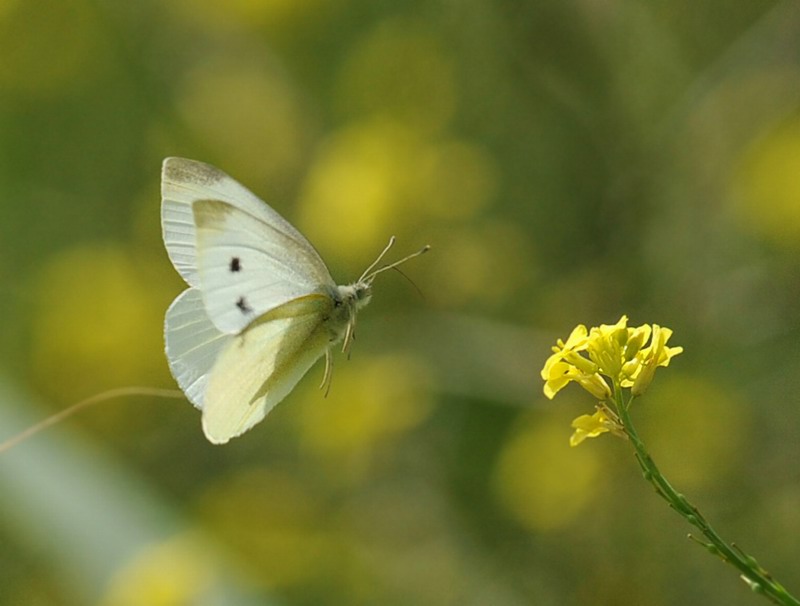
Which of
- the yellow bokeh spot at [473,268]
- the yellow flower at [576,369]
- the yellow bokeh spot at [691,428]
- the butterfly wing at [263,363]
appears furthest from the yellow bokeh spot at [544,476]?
the yellow flower at [576,369]

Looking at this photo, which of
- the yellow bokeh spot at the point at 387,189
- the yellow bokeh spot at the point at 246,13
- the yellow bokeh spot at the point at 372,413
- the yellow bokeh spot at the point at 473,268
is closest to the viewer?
the yellow bokeh spot at the point at 372,413

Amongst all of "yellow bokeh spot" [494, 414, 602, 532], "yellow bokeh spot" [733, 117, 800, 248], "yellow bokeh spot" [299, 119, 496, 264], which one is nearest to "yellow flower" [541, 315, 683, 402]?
"yellow bokeh spot" [494, 414, 602, 532]

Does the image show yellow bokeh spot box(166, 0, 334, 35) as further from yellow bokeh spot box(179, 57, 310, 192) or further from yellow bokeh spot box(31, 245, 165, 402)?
yellow bokeh spot box(31, 245, 165, 402)

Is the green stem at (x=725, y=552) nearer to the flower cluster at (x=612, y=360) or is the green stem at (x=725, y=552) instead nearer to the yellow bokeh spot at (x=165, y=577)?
the flower cluster at (x=612, y=360)

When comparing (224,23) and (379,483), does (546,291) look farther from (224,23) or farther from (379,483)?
(224,23)

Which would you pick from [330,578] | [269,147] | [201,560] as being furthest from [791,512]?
[269,147]

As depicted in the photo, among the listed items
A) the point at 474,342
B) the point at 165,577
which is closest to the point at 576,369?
the point at 165,577

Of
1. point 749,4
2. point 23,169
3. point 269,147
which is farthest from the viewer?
point 23,169

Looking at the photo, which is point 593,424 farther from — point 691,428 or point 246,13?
point 246,13
